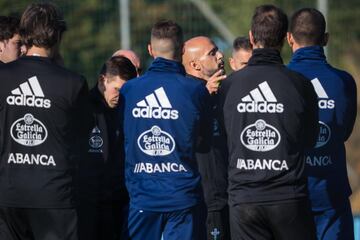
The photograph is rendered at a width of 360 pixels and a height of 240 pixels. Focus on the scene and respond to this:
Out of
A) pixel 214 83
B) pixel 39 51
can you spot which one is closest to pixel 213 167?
pixel 214 83

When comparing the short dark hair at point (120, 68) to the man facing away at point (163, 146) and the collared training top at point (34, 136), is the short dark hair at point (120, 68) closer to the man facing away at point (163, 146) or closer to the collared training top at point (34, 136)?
the man facing away at point (163, 146)

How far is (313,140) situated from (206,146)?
950 mm

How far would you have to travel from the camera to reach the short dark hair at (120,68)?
8883mm

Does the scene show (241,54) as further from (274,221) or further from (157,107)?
(274,221)

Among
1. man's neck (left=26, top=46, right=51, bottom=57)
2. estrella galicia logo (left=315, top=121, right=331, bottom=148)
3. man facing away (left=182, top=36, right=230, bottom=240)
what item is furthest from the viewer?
man facing away (left=182, top=36, right=230, bottom=240)

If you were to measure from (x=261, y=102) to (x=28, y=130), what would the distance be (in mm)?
1768

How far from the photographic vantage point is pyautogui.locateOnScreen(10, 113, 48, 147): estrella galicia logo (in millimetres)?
7516

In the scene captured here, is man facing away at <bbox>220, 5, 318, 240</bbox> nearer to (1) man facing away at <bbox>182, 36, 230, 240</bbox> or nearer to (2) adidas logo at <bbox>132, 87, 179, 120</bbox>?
(2) adidas logo at <bbox>132, 87, 179, 120</bbox>

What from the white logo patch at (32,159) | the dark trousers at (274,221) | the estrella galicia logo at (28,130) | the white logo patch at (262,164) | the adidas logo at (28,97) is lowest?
the dark trousers at (274,221)

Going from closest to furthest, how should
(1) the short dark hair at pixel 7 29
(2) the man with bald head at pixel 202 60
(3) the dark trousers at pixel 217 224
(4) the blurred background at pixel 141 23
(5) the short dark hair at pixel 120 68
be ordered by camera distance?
1. (1) the short dark hair at pixel 7 29
2. (5) the short dark hair at pixel 120 68
3. (3) the dark trousers at pixel 217 224
4. (2) the man with bald head at pixel 202 60
5. (4) the blurred background at pixel 141 23

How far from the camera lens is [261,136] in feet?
25.4

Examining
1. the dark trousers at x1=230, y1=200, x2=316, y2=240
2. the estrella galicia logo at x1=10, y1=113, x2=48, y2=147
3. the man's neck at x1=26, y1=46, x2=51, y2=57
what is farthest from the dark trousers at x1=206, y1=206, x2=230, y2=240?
the man's neck at x1=26, y1=46, x2=51, y2=57

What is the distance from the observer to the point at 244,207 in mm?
7816

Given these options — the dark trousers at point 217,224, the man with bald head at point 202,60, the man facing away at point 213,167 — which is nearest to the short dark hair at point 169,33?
the man facing away at point 213,167
